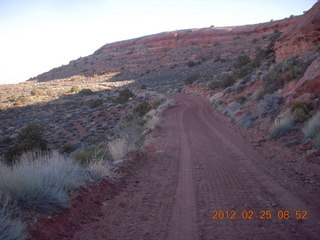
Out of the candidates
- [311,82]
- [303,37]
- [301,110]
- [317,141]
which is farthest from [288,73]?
[317,141]

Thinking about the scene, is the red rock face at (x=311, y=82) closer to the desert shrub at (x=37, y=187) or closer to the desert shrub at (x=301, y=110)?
the desert shrub at (x=301, y=110)

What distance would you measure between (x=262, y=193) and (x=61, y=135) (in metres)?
17.3

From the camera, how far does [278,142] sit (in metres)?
8.63

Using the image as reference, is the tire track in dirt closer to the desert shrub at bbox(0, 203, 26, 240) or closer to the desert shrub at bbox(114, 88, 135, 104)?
the desert shrub at bbox(0, 203, 26, 240)

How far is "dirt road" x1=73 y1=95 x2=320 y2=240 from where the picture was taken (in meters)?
3.70

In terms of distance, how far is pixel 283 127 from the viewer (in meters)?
8.91

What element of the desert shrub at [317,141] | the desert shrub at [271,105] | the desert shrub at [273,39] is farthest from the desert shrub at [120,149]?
the desert shrub at [273,39]

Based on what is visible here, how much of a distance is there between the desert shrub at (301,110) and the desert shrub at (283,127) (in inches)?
8.6

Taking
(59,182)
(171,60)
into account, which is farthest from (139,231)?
(171,60)

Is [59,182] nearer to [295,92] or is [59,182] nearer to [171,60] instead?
[295,92]

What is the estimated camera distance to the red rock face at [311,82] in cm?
974

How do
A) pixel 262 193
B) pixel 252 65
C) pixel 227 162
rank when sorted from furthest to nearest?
pixel 252 65 → pixel 227 162 → pixel 262 193
